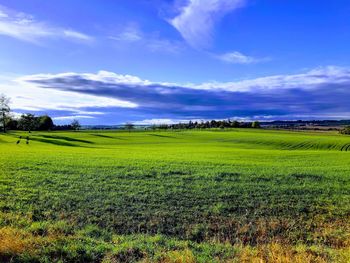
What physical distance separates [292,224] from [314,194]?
5.53 m

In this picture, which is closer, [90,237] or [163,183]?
[90,237]

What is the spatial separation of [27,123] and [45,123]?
13.4m

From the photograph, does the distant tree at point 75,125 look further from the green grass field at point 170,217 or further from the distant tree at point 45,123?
the green grass field at point 170,217

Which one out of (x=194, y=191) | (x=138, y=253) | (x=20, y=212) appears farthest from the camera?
(x=194, y=191)

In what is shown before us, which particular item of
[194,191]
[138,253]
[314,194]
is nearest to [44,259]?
[138,253]

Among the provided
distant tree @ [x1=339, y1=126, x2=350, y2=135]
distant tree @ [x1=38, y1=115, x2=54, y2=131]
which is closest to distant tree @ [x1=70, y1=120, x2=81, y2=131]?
distant tree @ [x1=38, y1=115, x2=54, y2=131]

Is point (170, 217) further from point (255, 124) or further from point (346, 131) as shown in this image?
point (255, 124)

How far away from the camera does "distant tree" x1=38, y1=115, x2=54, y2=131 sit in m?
158

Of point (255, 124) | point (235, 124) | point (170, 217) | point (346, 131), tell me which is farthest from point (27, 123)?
point (170, 217)

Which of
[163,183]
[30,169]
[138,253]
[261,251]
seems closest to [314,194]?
[163,183]

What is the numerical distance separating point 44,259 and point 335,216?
1145 cm

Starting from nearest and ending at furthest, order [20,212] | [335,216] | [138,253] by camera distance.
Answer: [138,253]
[20,212]
[335,216]

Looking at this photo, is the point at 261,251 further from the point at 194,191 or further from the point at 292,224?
the point at 194,191

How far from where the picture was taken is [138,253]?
8680mm
